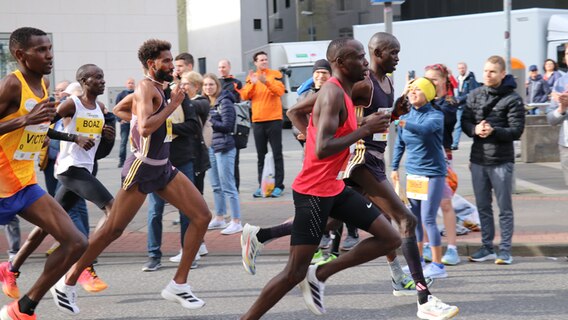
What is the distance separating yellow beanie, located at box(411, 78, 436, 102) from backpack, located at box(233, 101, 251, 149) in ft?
11.4

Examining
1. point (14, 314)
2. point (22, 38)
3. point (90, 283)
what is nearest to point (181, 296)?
point (90, 283)

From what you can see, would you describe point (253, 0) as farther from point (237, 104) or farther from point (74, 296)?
point (74, 296)

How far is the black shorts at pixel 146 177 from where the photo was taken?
575 centimetres

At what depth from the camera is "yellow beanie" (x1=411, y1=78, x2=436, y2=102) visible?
257 inches

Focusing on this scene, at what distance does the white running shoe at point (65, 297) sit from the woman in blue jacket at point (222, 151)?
329 centimetres

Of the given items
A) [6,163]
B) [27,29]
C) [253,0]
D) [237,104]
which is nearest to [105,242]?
[6,163]

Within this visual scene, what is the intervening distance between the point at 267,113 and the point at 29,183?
254 inches

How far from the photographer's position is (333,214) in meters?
4.98

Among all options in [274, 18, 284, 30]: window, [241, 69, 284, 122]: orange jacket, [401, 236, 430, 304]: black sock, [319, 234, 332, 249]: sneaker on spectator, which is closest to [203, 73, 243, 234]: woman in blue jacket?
[319, 234, 332, 249]: sneaker on spectator

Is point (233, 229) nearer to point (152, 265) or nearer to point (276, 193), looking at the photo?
point (152, 265)

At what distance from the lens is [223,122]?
9.02 metres

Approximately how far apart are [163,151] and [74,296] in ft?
4.02

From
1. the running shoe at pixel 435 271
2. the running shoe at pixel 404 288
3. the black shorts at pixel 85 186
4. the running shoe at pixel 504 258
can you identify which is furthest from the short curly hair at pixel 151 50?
the running shoe at pixel 504 258

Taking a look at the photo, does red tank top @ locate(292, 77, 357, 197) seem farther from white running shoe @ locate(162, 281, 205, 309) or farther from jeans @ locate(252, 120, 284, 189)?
jeans @ locate(252, 120, 284, 189)
